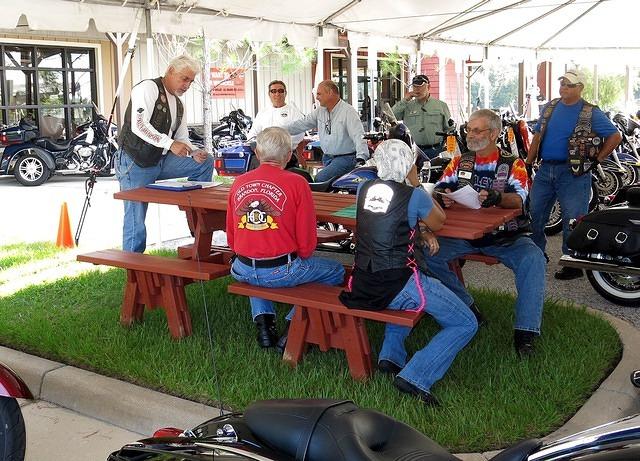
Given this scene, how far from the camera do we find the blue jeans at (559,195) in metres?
7.05

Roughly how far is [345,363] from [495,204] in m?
1.41

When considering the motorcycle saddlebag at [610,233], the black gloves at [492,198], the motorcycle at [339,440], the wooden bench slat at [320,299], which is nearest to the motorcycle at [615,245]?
the motorcycle saddlebag at [610,233]

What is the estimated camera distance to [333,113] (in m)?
8.59

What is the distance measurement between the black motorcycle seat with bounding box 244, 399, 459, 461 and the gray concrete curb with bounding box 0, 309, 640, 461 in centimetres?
168

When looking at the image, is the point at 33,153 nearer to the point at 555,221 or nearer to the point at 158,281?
the point at 555,221

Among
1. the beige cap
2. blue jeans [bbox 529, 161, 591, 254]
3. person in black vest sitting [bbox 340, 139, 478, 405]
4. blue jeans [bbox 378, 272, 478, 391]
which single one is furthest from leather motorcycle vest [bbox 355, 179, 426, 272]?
the beige cap

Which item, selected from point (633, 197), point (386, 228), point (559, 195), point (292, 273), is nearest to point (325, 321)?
point (292, 273)

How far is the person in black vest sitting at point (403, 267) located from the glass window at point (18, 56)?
57.6ft

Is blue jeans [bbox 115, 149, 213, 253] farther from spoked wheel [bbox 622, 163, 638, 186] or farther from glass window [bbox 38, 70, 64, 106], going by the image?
glass window [bbox 38, 70, 64, 106]

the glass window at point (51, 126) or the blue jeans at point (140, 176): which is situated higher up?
the glass window at point (51, 126)

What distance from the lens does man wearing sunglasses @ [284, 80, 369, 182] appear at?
333 inches

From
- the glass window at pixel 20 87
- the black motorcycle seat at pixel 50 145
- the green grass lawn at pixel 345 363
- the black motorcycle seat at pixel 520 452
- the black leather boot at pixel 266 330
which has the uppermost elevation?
the glass window at pixel 20 87

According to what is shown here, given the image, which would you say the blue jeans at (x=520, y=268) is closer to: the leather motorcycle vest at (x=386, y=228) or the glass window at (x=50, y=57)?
the leather motorcycle vest at (x=386, y=228)

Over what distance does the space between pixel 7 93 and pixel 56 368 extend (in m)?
16.4
